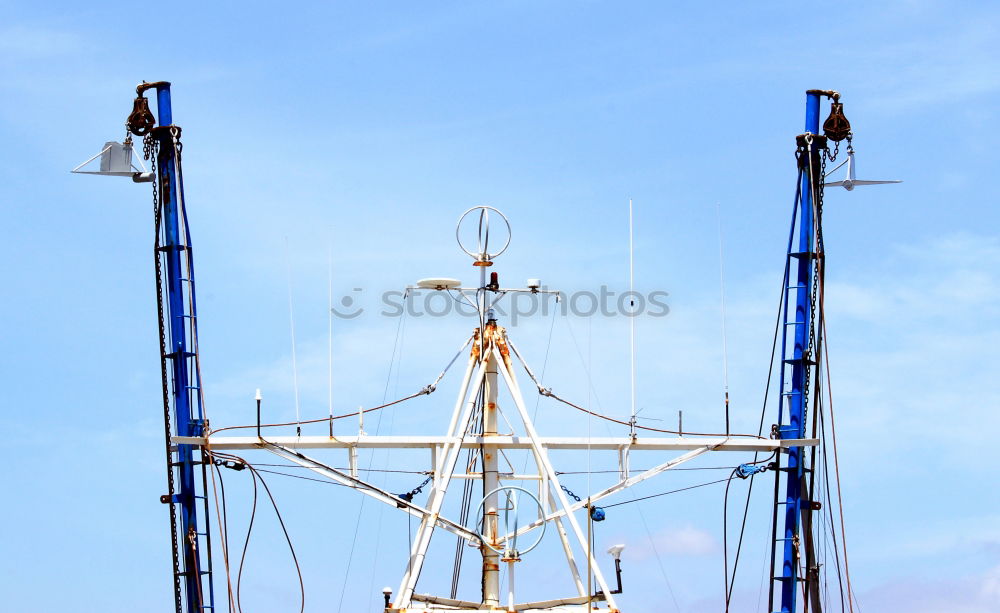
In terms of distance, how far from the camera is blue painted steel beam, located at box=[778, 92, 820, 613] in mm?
43219

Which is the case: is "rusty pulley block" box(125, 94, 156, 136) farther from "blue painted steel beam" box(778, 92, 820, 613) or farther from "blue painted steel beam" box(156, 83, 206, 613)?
"blue painted steel beam" box(778, 92, 820, 613)

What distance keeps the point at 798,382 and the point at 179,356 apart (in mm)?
14885

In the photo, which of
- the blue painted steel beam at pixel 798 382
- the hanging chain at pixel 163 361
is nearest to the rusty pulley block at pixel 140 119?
the hanging chain at pixel 163 361

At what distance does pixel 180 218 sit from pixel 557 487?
37.7ft

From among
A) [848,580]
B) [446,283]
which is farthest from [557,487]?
[848,580]

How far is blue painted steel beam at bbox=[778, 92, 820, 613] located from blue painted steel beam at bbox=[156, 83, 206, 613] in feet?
45.7

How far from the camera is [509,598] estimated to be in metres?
38.3

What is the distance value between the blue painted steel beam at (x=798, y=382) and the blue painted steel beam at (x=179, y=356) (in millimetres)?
13922

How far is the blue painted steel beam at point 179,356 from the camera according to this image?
138 feet

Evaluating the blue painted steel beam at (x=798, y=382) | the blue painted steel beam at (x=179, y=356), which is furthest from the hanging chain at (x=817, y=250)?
the blue painted steel beam at (x=179, y=356)

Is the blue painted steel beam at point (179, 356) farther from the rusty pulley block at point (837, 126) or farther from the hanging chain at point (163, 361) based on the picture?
the rusty pulley block at point (837, 126)

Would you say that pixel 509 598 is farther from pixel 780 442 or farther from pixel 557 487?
pixel 780 442

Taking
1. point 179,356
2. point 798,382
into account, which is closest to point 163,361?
point 179,356

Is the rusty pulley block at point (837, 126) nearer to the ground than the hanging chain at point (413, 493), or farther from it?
farther from it
